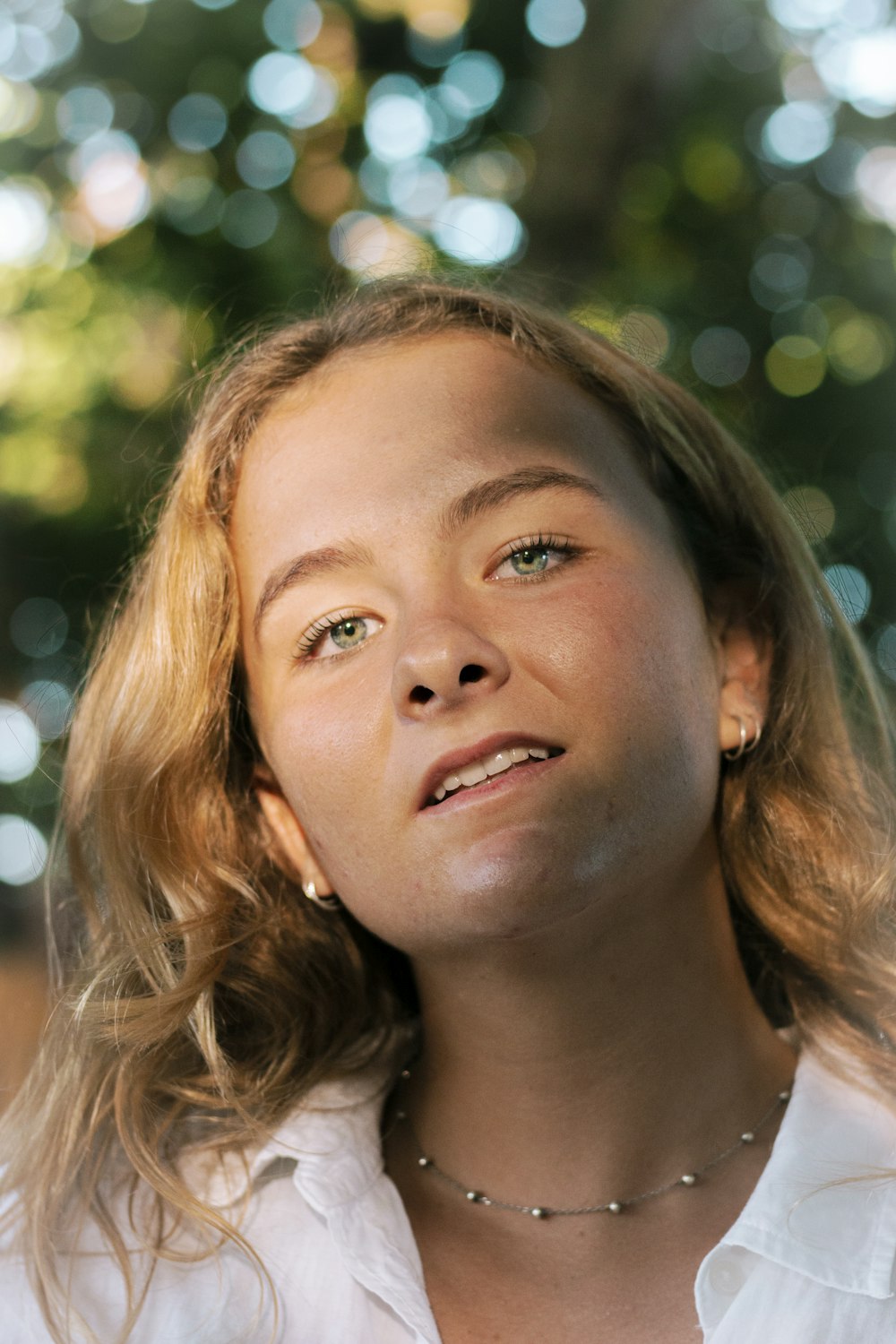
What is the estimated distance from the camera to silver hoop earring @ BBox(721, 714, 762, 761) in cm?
191

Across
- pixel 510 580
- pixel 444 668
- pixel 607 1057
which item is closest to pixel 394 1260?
pixel 607 1057

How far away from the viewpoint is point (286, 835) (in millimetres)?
2047

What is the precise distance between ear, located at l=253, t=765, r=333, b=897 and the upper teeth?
17.9 inches

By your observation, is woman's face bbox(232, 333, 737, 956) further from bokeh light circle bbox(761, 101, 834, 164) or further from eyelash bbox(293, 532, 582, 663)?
bokeh light circle bbox(761, 101, 834, 164)

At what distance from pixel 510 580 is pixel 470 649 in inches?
6.4

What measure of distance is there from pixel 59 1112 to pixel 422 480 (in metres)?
1.14

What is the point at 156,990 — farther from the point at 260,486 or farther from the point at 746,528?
the point at 746,528

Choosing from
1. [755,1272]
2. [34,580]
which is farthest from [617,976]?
[34,580]

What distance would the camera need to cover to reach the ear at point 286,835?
199 centimetres

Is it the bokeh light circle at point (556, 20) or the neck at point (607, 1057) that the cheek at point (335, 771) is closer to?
the neck at point (607, 1057)

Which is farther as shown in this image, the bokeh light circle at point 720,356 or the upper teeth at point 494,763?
the bokeh light circle at point 720,356

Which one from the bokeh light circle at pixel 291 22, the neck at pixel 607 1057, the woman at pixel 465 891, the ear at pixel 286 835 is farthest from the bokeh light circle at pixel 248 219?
the neck at pixel 607 1057

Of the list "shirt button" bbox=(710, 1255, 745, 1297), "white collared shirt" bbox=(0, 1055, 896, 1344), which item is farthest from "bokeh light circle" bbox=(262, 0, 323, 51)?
"shirt button" bbox=(710, 1255, 745, 1297)

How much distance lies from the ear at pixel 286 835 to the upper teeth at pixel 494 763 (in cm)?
45
